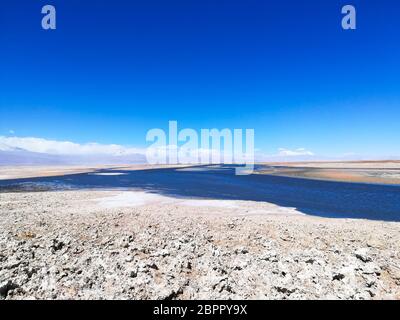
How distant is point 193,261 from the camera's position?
823cm

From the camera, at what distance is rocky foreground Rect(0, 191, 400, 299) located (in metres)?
6.64

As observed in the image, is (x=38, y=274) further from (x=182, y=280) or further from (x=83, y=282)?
(x=182, y=280)

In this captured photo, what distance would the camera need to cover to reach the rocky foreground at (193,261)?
6641mm

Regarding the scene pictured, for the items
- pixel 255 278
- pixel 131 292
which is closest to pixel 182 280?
pixel 131 292

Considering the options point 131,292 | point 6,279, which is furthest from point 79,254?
point 131,292

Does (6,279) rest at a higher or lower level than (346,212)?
higher

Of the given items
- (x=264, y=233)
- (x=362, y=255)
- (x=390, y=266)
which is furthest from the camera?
(x=264, y=233)

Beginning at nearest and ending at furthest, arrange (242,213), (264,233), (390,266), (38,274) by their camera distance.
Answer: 1. (38,274)
2. (390,266)
3. (264,233)
4. (242,213)

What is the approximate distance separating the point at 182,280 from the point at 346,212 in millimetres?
18121

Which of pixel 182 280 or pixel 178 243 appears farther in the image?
pixel 178 243

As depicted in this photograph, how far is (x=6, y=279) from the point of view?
262 inches

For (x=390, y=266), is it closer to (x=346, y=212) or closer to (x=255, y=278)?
(x=255, y=278)

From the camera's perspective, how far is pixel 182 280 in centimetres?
716

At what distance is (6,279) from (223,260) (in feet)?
21.0
